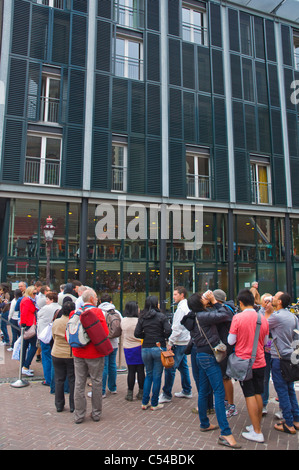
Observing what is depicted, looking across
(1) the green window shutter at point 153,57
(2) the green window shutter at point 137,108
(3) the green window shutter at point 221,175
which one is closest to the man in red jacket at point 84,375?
(2) the green window shutter at point 137,108

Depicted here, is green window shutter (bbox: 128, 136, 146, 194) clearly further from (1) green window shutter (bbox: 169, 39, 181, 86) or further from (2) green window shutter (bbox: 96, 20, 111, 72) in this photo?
(1) green window shutter (bbox: 169, 39, 181, 86)

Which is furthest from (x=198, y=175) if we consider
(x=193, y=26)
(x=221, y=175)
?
(x=193, y=26)

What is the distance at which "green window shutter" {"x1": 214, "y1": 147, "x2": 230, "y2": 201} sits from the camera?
18.2 m

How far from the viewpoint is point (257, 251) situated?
19234 millimetres

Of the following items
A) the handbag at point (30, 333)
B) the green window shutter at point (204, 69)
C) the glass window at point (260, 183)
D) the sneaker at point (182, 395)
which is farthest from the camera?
the glass window at point (260, 183)

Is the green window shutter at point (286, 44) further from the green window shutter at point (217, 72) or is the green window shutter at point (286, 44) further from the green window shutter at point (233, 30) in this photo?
the green window shutter at point (217, 72)

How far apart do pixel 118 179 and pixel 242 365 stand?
43.4ft

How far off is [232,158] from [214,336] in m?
15.7

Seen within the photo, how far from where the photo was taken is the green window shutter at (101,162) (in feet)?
52.2

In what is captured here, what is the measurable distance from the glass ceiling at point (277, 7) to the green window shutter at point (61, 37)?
1020cm

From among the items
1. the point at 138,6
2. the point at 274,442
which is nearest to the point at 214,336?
the point at 274,442

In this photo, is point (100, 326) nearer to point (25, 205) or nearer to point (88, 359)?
point (88, 359)

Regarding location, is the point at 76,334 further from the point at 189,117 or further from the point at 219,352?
the point at 189,117

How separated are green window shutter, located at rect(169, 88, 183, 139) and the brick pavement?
14082 millimetres
